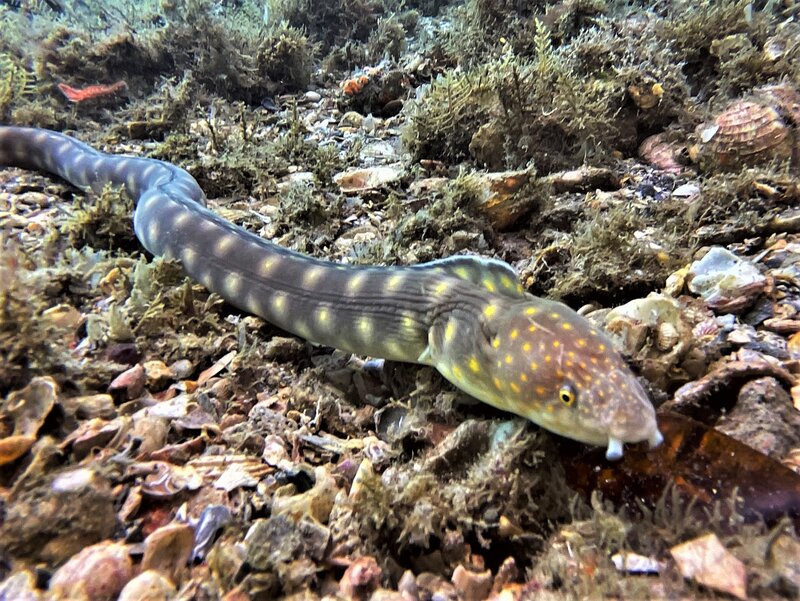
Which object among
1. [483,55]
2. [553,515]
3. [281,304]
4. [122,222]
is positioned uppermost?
[483,55]

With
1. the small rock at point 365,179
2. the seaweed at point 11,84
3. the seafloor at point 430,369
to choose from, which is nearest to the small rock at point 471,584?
the seafloor at point 430,369

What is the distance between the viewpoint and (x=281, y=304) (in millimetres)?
3600

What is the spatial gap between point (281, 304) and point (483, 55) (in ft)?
17.0

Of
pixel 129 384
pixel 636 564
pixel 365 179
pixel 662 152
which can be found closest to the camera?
pixel 636 564

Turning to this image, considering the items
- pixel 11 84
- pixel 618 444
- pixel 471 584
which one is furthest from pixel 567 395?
pixel 11 84

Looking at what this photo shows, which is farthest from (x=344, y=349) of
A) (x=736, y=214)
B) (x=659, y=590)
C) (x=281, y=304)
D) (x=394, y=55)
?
(x=394, y=55)

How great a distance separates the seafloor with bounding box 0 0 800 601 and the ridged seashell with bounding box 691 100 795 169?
0.8 inches

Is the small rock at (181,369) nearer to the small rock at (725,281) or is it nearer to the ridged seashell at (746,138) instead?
the small rock at (725,281)

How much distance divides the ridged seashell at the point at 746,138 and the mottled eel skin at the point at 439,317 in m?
2.82

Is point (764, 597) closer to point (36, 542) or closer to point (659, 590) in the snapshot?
point (659, 590)

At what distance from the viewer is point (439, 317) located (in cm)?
304

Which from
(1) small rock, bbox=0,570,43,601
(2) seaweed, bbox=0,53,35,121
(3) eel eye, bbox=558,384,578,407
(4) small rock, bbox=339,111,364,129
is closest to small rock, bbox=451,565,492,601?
(3) eel eye, bbox=558,384,578,407

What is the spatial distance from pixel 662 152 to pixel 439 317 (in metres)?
3.56

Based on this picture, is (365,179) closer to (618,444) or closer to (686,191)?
(686,191)
